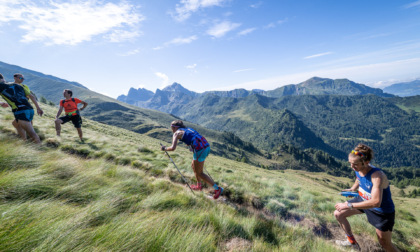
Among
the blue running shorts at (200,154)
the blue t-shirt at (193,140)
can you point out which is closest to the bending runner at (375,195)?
the blue running shorts at (200,154)

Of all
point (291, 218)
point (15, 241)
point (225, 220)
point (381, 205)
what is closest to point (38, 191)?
point (15, 241)

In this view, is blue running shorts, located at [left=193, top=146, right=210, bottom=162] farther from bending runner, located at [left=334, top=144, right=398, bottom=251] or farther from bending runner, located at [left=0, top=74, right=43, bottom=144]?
bending runner, located at [left=0, top=74, right=43, bottom=144]

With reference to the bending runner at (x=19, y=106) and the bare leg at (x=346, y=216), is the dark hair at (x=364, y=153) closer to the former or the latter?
the bare leg at (x=346, y=216)

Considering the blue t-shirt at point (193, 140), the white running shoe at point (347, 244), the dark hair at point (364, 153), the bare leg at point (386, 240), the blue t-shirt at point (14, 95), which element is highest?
the blue t-shirt at point (14, 95)

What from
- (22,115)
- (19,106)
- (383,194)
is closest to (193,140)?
(383,194)

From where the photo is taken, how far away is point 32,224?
7.48 feet

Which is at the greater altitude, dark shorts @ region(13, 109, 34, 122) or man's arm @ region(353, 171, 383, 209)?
dark shorts @ region(13, 109, 34, 122)

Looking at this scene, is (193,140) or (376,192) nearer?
(376,192)

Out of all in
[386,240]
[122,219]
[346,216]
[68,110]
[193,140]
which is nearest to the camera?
[122,219]

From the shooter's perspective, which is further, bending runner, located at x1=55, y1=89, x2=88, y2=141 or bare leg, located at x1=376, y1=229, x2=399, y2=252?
bending runner, located at x1=55, y1=89, x2=88, y2=141

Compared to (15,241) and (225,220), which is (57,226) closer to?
(15,241)

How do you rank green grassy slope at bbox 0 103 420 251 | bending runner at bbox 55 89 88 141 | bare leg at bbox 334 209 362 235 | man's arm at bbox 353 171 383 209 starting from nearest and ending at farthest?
green grassy slope at bbox 0 103 420 251
man's arm at bbox 353 171 383 209
bare leg at bbox 334 209 362 235
bending runner at bbox 55 89 88 141

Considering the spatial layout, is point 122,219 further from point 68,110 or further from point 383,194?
point 68,110

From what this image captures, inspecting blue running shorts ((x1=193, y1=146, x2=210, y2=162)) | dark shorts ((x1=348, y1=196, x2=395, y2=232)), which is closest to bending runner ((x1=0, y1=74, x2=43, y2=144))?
blue running shorts ((x1=193, y1=146, x2=210, y2=162))
